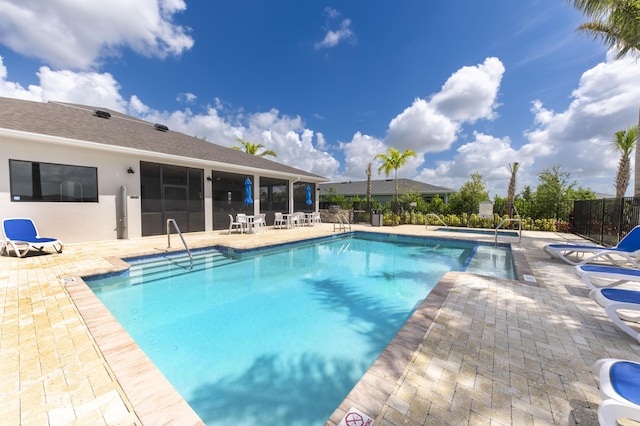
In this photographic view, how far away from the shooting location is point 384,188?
94.7 feet

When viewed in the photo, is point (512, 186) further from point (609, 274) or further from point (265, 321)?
point (265, 321)

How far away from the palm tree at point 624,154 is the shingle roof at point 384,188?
Answer: 12.3 metres

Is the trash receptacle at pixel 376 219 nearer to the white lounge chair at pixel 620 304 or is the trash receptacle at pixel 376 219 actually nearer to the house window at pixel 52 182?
the white lounge chair at pixel 620 304

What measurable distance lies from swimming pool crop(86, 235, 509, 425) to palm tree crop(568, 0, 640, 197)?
7168mm

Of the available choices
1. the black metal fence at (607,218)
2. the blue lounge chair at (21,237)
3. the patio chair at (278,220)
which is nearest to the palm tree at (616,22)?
the black metal fence at (607,218)

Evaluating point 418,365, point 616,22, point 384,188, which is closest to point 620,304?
point 418,365

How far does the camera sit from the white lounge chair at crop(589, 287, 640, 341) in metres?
2.76

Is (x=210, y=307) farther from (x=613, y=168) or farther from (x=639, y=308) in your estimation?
(x=613, y=168)

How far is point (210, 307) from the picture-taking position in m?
4.57

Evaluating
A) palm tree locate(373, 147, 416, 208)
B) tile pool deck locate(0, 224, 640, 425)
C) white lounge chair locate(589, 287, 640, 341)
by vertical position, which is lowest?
tile pool deck locate(0, 224, 640, 425)

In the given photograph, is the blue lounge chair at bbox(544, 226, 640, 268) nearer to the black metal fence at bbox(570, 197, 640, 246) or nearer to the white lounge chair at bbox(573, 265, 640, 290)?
the white lounge chair at bbox(573, 265, 640, 290)

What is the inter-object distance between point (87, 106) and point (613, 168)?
29470 millimetres

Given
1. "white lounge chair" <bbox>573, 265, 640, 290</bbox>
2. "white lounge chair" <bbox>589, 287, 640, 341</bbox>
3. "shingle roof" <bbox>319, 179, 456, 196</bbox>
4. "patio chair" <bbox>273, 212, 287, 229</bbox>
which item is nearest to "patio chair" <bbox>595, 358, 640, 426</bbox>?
"white lounge chair" <bbox>589, 287, 640, 341</bbox>

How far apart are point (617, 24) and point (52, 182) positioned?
57.2ft
